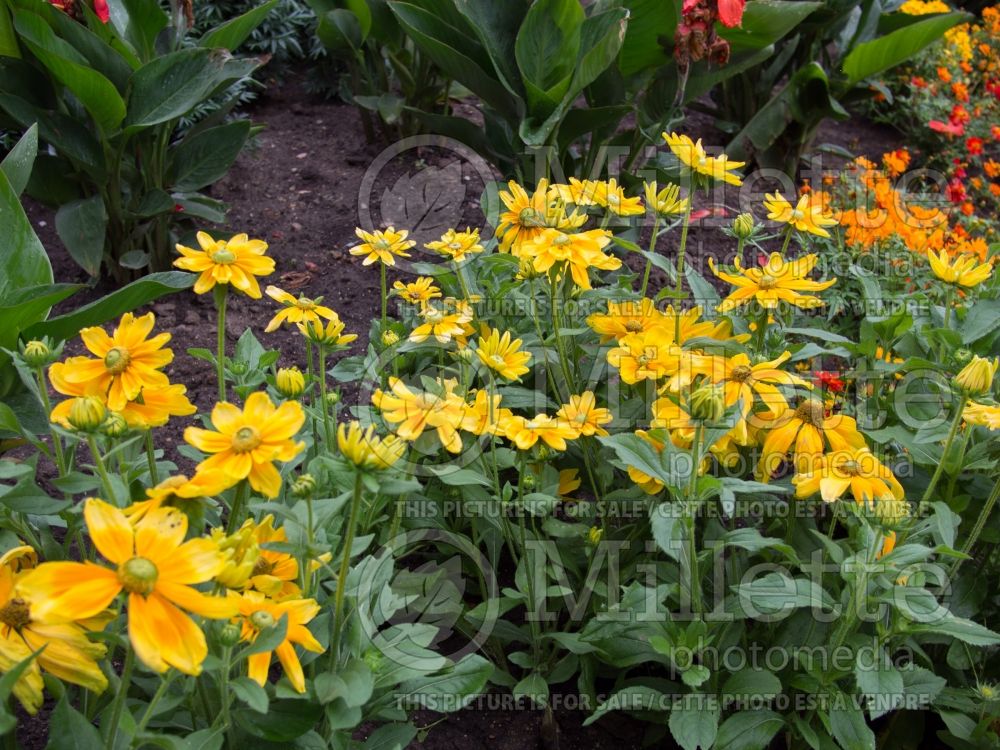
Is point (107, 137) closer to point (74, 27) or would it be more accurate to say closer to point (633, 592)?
point (74, 27)

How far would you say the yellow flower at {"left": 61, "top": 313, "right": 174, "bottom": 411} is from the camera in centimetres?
115

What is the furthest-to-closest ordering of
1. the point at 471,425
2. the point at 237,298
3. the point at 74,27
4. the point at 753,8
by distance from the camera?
the point at 753,8, the point at 237,298, the point at 74,27, the point at 471,425

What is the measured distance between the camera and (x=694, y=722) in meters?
1.37

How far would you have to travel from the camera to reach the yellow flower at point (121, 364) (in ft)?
3.76

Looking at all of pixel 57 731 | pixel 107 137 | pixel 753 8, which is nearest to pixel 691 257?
pixel 753 8

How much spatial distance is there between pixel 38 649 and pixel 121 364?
1.21 feet

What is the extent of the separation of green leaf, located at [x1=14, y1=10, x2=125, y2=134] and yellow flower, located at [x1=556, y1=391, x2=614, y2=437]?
1.51 metres

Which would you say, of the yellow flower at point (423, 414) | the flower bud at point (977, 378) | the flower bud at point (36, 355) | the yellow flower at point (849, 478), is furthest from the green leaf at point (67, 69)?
the flower bud at point (977, 378)

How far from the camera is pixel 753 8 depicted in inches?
119

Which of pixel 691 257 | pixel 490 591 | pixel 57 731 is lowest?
pixel 691 257

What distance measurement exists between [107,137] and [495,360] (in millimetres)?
1559

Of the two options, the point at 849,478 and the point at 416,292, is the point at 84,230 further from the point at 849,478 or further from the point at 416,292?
the point at 849,478

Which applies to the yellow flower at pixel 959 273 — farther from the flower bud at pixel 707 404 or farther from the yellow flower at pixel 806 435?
Answer: the flower bud at pixel 707 404

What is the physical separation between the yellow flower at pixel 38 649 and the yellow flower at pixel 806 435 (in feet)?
3.35
